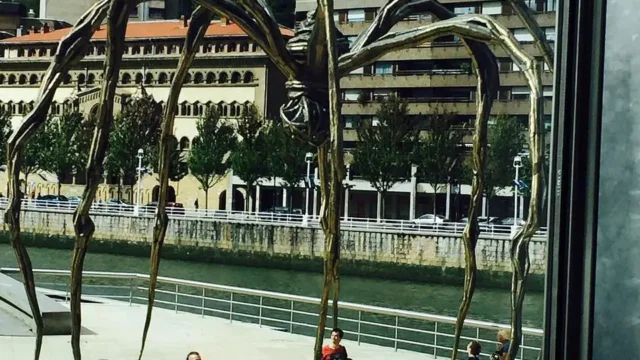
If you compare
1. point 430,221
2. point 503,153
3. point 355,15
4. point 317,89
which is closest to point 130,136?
point 355,15

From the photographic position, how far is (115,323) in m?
10.6

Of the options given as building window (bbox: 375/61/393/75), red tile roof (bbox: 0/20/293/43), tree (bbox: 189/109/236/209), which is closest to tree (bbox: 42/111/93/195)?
red tile roof (bbox: 0/20/293/43)

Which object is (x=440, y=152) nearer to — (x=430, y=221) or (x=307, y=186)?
(x=430, y=221)

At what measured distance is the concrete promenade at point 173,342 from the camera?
28.4 feet

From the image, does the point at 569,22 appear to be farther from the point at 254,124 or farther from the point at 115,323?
the point at 254,124

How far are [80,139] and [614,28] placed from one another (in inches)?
1232

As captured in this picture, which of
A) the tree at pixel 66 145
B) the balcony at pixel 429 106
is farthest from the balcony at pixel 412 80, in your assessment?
the tree at pixel 66 145

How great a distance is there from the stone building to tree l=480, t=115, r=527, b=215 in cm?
2151

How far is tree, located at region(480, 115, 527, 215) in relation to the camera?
6.09 meters

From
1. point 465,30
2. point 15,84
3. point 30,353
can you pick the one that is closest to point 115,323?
point 30,353

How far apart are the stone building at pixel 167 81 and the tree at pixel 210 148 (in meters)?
0.64

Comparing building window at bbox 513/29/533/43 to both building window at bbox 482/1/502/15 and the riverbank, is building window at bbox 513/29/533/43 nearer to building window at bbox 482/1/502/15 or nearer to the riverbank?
Answer: building window at bbox 482/1/502/15

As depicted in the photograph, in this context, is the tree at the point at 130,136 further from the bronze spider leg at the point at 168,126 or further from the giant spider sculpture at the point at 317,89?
the giant spider sculpture at the point at 317,89

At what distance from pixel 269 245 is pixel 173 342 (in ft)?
68.2
